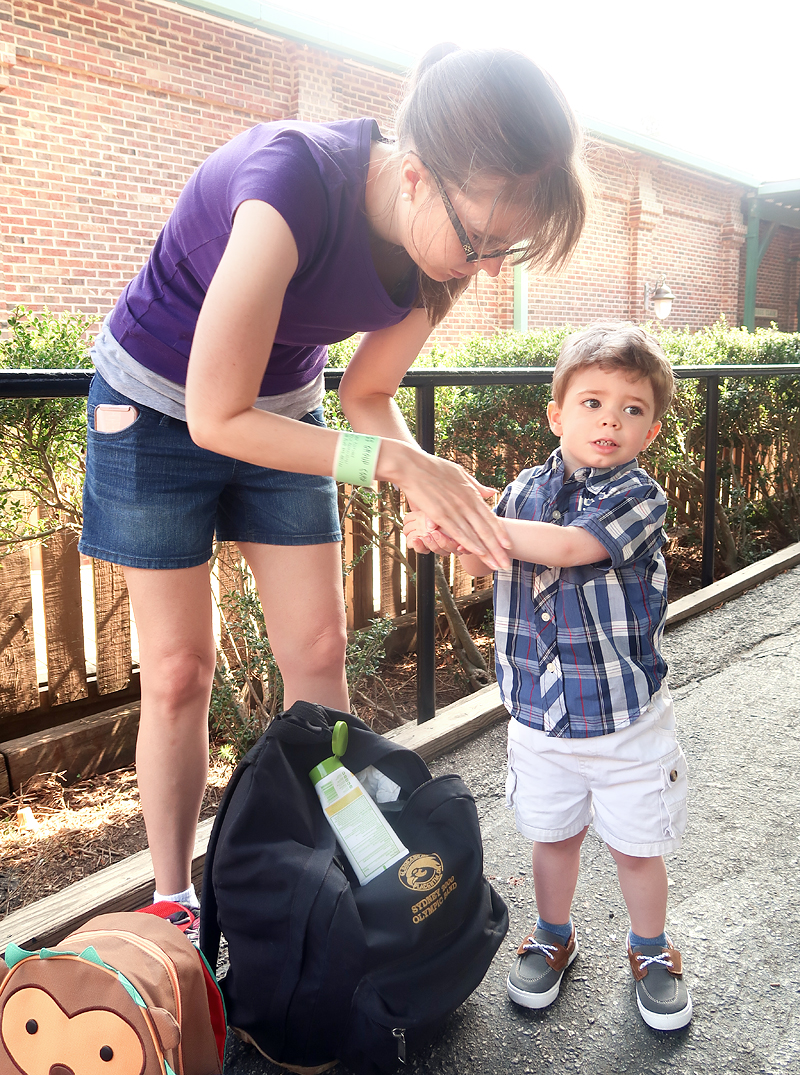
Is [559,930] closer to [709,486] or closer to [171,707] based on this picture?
[171,707]

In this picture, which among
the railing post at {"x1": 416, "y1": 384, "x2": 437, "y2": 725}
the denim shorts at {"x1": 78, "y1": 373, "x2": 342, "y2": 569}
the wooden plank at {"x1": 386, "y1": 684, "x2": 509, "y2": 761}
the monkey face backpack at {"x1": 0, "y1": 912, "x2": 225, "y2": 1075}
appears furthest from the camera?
the railing post at {"x1": 416, "y1": 384, "x2": 437, "y2": 725}

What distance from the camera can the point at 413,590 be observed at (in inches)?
146

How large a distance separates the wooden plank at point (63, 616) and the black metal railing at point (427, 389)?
131cm

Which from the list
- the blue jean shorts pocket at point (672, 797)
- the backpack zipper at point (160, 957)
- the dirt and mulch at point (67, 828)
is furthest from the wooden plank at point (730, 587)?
the backpack zipper at point (160, 957)

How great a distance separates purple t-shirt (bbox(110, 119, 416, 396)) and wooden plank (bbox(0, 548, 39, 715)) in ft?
5.26

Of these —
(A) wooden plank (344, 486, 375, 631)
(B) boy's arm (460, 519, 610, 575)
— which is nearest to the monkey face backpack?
(B) boy's arm (460, 519, 610, 575)

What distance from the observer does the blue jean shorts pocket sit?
57.3 inches

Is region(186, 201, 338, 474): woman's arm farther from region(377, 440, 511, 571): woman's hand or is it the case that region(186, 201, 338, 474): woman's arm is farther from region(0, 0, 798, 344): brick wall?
region(0, 0, 798, 344): brick wall

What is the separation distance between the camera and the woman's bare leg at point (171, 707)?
1467 millimetres

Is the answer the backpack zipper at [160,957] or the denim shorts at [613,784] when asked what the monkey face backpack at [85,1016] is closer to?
the backpack zipper at [160,957]

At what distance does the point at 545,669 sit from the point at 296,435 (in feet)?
2.15

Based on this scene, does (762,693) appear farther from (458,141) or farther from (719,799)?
(458,141)

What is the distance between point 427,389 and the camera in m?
2.31

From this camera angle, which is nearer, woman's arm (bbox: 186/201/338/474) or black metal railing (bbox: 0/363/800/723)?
woman's arm (bbox: 186/201/338/474)
